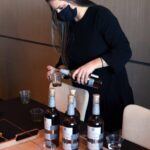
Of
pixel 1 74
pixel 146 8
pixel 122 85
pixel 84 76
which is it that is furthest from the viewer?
pixel 1 74

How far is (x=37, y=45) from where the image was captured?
140 inches

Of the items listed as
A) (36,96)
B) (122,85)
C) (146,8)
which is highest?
(146,8)

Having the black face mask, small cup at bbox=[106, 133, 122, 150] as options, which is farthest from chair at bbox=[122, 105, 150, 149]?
the black face mask

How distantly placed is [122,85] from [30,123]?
66 cm

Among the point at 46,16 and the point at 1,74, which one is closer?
the point at 46,16

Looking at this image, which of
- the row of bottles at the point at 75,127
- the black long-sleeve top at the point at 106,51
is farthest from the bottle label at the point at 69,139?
the black long-sleeve top at the point at 106,51

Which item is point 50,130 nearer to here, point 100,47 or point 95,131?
point 95,131

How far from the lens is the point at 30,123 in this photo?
65.1 inches

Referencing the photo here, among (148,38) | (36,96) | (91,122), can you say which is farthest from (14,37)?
(91,122)

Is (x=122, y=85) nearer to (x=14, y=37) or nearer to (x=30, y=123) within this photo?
(x=30, y=123)

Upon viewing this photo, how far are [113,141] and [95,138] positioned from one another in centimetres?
15

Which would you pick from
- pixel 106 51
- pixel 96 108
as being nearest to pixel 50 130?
pixel 96 108

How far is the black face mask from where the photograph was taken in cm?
184

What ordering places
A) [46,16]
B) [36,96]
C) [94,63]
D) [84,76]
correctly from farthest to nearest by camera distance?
[36,96] → [46,16] → [94,63] → [84,76]
